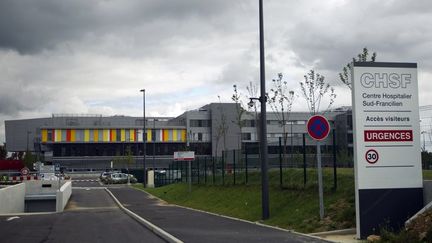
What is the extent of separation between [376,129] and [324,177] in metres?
6.24

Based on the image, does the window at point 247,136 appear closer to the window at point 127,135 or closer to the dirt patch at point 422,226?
the window at point 127,135

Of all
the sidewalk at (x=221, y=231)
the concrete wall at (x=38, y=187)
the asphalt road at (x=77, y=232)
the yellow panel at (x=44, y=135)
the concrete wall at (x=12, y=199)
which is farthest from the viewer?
the yellow panel at (x=44, y=135)

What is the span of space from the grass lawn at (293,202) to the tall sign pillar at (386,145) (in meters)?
1.36

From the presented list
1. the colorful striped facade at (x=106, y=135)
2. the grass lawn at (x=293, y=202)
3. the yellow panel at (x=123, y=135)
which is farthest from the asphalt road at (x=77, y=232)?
the yellow panel at (x=123, y=135)

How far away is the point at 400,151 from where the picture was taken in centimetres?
1364

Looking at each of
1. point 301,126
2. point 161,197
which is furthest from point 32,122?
point 161,197

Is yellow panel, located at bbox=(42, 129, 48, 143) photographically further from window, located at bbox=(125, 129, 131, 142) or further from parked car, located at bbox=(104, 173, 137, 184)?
parked car, located at bbox=(104, 173, 137, 184)

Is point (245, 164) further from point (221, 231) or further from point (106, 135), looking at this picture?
point (106, 135)

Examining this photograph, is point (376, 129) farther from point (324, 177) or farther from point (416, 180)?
point (324, 177)

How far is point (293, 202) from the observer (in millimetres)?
18750

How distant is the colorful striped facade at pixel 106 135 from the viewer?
4013 inches

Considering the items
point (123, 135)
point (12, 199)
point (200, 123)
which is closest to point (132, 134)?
point (123, 135)

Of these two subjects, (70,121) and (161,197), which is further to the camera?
(70,121)

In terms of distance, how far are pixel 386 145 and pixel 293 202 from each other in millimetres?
5867
